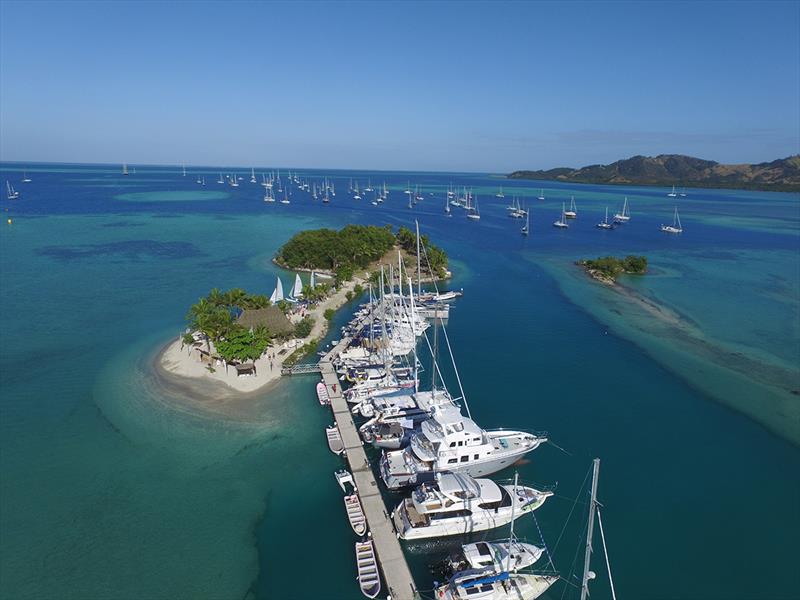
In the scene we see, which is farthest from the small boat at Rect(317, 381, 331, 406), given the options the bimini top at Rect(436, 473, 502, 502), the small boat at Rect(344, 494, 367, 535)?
the bimini top at Rect(436, 473, 502, 502)

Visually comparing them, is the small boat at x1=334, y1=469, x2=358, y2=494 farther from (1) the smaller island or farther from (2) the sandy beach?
(1) the smaller island

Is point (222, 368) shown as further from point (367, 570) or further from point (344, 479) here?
point (367, 570)

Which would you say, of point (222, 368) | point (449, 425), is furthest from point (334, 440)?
point (222, 368)

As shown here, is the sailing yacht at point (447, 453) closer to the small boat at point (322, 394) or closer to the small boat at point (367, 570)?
the small boat at point (367, 570)

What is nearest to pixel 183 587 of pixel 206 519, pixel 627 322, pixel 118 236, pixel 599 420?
pixel 206 519

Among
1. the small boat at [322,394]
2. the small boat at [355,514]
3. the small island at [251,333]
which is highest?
the small island at [251,333]

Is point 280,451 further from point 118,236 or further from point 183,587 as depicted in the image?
point 118,236

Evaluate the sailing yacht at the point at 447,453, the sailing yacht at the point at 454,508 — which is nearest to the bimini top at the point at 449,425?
the sailing yacht at the point at 447,453
